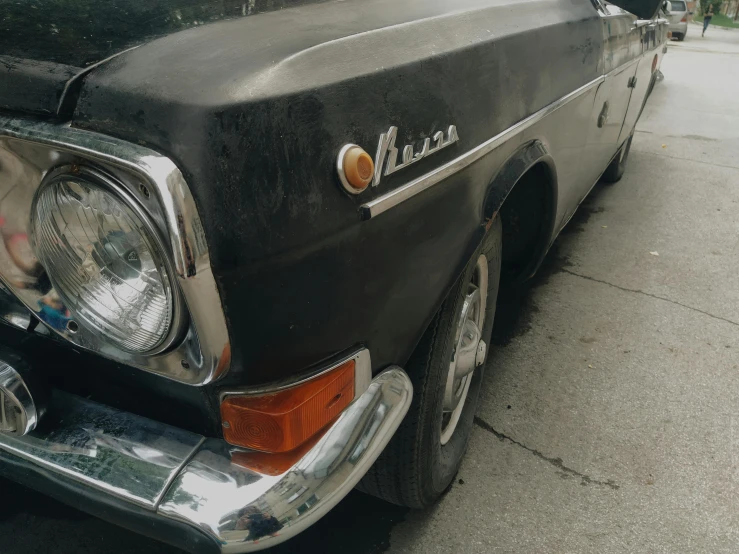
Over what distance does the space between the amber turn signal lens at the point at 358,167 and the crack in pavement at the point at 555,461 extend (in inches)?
55.2

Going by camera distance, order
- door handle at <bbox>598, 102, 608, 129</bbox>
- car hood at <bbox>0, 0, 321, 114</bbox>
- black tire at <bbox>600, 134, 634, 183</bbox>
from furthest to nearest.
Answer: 1. black tire at <bbox>600, 134, 634, 183</bbox>
2. door handle at <bbox>598, 102, 608, 129</bbox>
3. car hood at <bbox>0, 0, 321, 114</bbox>

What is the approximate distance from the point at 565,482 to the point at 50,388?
1550mm

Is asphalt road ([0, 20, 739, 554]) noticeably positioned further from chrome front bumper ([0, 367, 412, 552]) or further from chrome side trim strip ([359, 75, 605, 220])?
chrome side trim strip ([359, 75, 605, 220])

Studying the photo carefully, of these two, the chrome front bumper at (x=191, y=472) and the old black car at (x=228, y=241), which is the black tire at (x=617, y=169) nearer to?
the old black car at (x=228, y=241)

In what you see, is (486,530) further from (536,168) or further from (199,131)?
(199,131)

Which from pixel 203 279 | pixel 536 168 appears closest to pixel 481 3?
pixel 536 168

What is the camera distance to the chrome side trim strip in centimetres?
109

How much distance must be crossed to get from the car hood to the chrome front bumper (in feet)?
2.09

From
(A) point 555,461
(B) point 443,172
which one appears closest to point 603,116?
(A) point 555,461

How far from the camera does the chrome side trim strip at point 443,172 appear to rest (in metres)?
1.09

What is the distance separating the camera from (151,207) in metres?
0.91

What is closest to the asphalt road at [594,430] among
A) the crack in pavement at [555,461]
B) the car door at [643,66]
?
the crack in pavement at [555,461]

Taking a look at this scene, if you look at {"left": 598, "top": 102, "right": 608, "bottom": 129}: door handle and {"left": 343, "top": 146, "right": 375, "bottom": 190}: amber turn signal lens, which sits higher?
{"left": 343, "top": 146, "right": 375, "bottom": 190}: amber turn signal lens

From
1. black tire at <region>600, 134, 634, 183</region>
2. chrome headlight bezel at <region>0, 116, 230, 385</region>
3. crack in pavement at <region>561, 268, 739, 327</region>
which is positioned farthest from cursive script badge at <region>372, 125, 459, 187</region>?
black tire at <region>600, 134, 634, 183</region>
